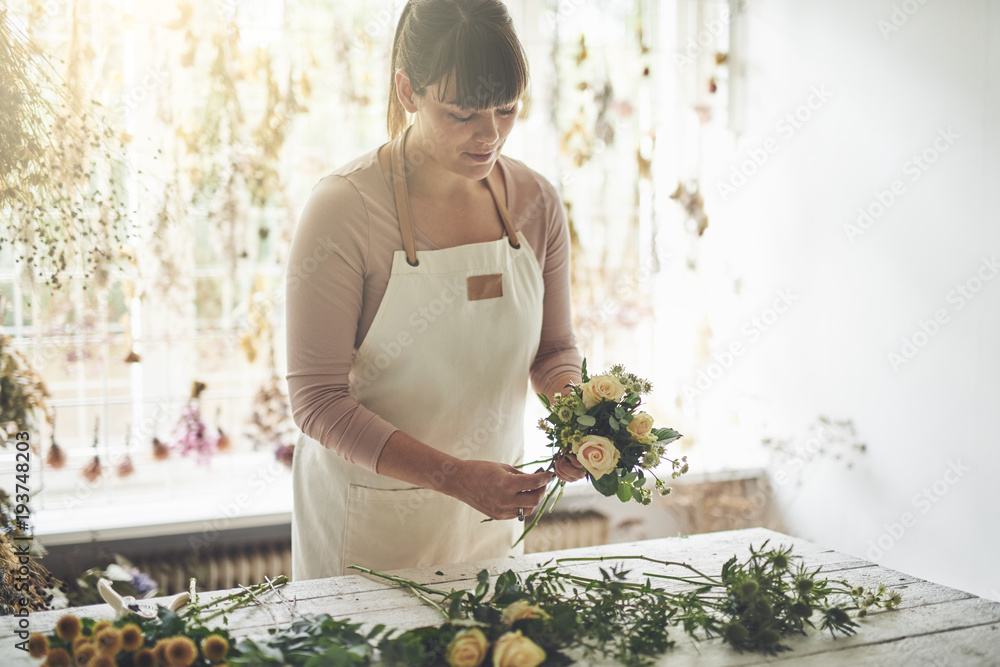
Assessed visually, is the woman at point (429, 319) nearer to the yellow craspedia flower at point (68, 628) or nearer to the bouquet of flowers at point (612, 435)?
the bouquet of flowers at point (612, 435)

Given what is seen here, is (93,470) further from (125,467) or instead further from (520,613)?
(520,613)

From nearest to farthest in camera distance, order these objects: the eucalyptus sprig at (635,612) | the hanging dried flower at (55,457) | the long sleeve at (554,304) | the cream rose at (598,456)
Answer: the eucalyptus sprig at (635,612) → the cream rose at (598,456) → the long sleeve at (554,304) → the hanging dried flower at (55,457)

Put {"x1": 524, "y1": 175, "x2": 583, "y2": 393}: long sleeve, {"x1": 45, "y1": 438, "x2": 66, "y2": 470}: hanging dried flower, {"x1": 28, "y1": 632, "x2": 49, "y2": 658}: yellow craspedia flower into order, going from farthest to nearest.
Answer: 1. {"x1": 45, "y1": 438, "x2": 66, "y2": 470}: hanging dried flower
2. {"x1": 524, "y1": 175, "x2": 583, "y2": 393}: long sleeve
3. {"x1": 28, "y1": 632, "x2": 49, "y2": 658}: yellow craspedia flower

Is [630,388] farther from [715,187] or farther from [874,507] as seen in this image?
[715,187]

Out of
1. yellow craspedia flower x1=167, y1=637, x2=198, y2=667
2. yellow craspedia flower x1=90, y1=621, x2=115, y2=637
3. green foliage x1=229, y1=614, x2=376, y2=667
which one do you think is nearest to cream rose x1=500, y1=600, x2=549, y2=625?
green foliage x1=229, y1=614, x2=376, y2=667

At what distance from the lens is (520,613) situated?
1.09 metres

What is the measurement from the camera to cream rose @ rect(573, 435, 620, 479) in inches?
51.2

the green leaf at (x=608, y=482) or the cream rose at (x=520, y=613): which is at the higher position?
the green leaf at (x=608, y=482)

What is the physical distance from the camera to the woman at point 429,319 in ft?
4.76

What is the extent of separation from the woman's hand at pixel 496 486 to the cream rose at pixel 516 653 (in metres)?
0.41

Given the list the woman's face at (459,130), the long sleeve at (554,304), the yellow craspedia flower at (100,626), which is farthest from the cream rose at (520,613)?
the woman's face at (459,130)

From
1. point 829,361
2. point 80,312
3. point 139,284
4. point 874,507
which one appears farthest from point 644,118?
point 80,312

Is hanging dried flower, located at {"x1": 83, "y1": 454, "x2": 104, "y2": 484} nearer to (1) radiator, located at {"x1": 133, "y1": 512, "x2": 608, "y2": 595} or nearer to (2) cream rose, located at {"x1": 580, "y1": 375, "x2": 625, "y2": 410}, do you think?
(1) radiator, located at {"x1": 133, "y1": 512, "x2": 608, "y2": 595}

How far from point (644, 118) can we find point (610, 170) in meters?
0.29
